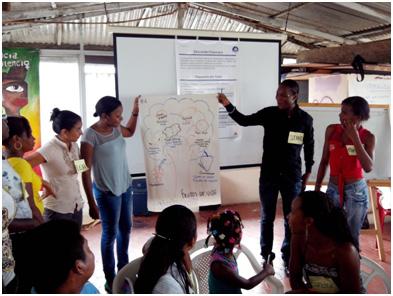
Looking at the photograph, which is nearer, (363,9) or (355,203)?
(355,203)


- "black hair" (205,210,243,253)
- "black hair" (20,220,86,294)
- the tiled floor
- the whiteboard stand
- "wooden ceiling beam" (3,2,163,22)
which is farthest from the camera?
"wooden ceiling beam" (3,2,163,22)

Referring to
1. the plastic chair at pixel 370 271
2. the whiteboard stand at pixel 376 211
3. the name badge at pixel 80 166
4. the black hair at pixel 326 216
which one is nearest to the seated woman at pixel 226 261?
the black hair at pixel 326 216

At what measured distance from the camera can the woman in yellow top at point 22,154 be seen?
178 centimetres

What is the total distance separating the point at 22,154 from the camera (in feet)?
6.11

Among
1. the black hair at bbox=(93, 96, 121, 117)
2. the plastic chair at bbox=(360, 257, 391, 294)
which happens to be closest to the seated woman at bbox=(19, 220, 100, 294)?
the black hair at bbox=(93, 96, 121, 117)

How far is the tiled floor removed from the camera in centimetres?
311

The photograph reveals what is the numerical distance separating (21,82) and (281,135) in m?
3.40

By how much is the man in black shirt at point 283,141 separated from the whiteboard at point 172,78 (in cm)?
14

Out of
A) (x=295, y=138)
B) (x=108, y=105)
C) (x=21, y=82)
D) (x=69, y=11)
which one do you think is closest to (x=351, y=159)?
(x=295, y=138)

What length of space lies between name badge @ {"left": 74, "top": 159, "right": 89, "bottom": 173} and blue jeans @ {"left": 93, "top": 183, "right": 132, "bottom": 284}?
21cm

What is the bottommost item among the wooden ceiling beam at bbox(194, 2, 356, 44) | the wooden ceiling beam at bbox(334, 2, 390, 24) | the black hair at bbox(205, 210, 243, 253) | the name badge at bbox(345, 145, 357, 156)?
the black hair at bbox(205, 210, 243, 253)

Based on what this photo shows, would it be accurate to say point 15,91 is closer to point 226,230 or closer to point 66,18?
point 66,18

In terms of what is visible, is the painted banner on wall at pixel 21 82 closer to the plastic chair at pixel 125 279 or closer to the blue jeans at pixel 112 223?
the blue jeans at pixel 112 223

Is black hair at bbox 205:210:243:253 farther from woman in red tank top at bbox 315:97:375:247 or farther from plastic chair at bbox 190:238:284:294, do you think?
woman in red tank top at bbox 315:97:375:247
